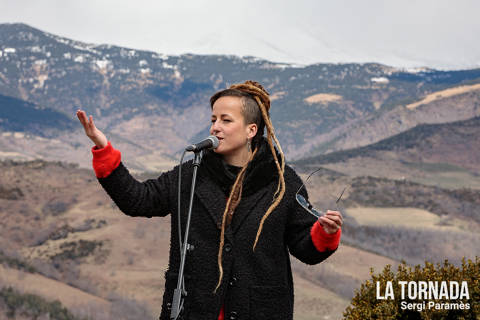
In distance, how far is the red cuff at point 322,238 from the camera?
11.0ft

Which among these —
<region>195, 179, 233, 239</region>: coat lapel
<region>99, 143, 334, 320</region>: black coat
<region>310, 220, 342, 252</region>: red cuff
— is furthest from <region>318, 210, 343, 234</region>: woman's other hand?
<region>195, 179, 233, 239</region>: coat lapel

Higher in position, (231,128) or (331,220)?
(231,128)

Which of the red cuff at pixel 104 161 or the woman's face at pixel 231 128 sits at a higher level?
the woman's face at pixel 231 128

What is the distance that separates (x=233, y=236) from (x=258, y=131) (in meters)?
0.79

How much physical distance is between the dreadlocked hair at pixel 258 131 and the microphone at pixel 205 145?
26 cm

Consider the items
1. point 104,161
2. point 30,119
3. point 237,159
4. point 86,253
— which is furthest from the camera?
point 30,119

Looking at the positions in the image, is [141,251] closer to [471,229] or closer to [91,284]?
[91,284]

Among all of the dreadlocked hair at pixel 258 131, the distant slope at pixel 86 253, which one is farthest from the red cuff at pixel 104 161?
the distant slope at pixel 86 253

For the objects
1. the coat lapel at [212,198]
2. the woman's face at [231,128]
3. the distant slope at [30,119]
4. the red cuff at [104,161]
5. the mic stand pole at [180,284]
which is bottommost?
the mic stand pole at [180,284]

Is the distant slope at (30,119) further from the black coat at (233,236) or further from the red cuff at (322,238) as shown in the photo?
the red cuff at (322,238)

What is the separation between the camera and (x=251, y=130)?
3.72 metres

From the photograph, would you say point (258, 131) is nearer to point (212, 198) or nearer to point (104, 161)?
point (212, 198)

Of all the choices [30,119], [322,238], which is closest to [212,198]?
[322,238]

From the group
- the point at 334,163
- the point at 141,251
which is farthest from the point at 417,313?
the point at 334,163
